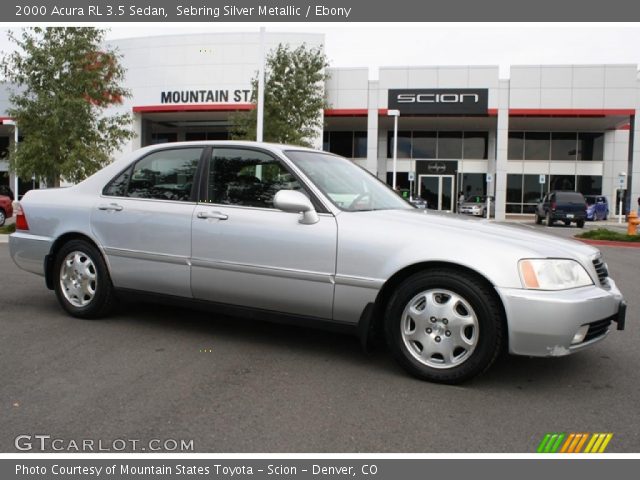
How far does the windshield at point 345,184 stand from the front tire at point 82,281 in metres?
2.04

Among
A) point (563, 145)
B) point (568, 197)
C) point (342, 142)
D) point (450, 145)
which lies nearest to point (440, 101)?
point (450, 145)

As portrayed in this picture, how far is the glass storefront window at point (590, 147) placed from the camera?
36531 mm

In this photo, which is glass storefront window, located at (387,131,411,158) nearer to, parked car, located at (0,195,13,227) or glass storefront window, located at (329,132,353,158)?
Answer: glass storefront window, located at (329,132,353,158)

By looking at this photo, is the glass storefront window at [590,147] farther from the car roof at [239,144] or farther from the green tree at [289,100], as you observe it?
the car roof at [239,144]

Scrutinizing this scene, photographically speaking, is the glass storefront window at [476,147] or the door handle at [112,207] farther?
the glass storefront window at [476,147]

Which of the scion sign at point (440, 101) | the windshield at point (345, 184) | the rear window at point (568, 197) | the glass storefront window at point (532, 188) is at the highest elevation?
the scion sign at point (440, 101)

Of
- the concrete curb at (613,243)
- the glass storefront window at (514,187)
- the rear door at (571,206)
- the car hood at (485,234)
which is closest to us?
the car hood at (485,234)

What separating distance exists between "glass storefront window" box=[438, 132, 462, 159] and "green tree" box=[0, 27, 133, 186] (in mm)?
24285

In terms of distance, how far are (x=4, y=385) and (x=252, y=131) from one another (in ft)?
62.8

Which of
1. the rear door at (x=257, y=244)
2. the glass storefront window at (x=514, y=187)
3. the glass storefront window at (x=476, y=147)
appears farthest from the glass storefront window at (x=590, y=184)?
the rear door at (x=257, y=244)

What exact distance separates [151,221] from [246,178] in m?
0.91

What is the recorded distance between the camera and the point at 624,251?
13.9 m

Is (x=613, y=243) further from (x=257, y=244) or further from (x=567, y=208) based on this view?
(x=257, y=244)

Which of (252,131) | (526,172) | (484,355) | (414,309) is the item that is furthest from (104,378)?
(526,172)
